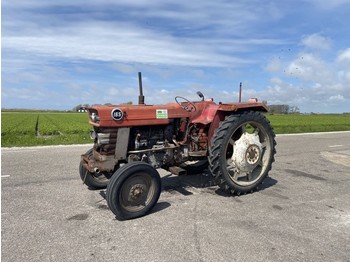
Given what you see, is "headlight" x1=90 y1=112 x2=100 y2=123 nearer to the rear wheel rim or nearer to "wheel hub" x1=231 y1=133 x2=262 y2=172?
the rear wheel rim

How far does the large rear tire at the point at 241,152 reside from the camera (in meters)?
5.06

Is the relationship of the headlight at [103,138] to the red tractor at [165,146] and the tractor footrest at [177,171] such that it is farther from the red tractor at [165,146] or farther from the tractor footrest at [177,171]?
the tractor footrest at [177,171]

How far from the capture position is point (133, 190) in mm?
4281

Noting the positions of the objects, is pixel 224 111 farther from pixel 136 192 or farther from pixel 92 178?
pixel 92 178

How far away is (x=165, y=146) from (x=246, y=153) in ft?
4.48

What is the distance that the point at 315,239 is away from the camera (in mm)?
3811

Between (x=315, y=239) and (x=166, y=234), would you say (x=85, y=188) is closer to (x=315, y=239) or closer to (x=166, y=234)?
(x=166, y=234)

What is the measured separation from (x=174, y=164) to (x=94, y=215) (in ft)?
5.05

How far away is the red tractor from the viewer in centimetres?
433

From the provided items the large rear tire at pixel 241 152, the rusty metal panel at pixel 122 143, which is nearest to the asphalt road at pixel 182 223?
the large rear tire at pixel 241 152

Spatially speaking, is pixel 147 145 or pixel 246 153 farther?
pixel 246 153

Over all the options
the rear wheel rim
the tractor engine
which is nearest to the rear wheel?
the tractor engine

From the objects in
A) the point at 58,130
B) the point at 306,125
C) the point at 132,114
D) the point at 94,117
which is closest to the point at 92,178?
the point at 94,117

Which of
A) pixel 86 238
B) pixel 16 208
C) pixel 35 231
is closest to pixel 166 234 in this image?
pixel 86 238
